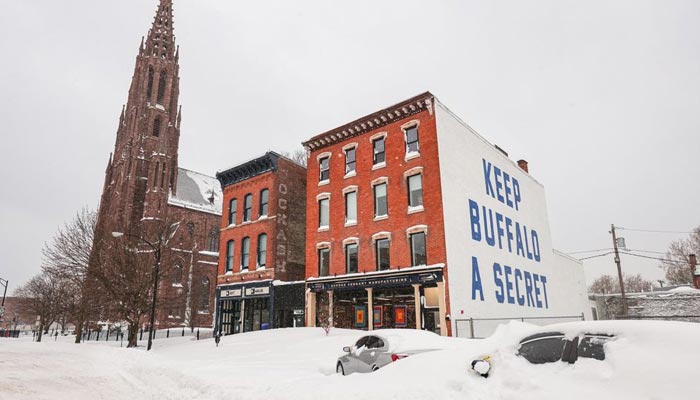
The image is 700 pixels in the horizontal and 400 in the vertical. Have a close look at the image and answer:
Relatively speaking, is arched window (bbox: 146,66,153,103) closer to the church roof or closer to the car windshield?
the church roof

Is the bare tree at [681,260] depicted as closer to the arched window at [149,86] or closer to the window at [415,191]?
the window at [415,191]

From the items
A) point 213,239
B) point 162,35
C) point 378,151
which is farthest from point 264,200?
point 162,35

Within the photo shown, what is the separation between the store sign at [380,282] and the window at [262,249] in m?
5.12

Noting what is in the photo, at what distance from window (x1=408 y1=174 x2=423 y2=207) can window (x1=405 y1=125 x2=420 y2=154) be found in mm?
1639

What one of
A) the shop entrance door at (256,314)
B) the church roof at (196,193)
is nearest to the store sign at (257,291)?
the shop entrance door at (256,314)

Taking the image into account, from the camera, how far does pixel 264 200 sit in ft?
103

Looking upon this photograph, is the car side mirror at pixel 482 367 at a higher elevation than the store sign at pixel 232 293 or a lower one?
lower

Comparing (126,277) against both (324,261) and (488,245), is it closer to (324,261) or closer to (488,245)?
(324,261)

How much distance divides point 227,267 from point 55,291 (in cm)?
2732

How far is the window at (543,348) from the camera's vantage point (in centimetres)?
538

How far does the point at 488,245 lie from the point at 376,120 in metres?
10.5

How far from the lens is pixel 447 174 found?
23.4 meters

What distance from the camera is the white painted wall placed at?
22484 millimetres

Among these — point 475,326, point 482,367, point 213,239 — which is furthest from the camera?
point 213,239
